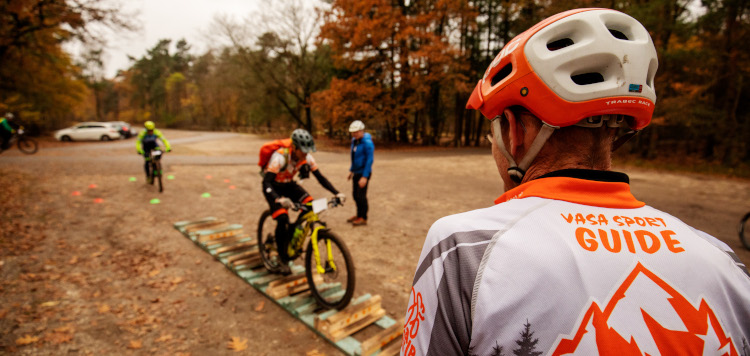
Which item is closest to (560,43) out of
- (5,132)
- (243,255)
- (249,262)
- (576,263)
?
(576,263)

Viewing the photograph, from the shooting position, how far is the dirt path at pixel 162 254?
3.92 m

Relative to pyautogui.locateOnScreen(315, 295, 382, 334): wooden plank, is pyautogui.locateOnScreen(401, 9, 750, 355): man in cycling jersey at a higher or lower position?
higher

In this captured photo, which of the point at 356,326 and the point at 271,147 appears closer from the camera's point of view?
the point at 356,326

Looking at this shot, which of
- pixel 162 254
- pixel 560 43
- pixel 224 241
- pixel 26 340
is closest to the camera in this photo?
pixel 560 43

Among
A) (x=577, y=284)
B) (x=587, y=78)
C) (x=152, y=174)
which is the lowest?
(x=152, y=174)

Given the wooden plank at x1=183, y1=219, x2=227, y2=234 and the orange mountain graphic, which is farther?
the wooden plank at x1=183, y1=219, x2=227, y2=234

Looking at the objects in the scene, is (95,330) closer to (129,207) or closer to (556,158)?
(556,158)

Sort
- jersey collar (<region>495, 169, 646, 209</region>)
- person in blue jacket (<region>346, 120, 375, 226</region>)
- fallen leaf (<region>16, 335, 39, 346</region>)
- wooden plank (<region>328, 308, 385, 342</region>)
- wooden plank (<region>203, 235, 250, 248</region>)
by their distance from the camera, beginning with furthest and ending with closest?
person in blue jacket (<region>346, 120, 375, 226</region>)
wooden plank (<region>203, 235, 250, 248</region>)
wooden plank (<region>328, 308, 385, 342</region>)
fallen leaf (<region>16, 335, 39, 346</region>)
jersey collar (<region>495, 169, 646, 209</region>)

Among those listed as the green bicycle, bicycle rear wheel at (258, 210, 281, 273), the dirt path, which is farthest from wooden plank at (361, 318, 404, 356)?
bicycle rear wheel at (258, 210, 281, 273)

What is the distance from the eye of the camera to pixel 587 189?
3.45ft

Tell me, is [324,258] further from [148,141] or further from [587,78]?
[148,141]

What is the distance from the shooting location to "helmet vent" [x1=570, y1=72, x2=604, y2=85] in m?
1.28

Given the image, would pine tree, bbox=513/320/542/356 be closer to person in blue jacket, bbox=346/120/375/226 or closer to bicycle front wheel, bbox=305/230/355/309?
bicycle front wheel, bbox=305/230/355/309

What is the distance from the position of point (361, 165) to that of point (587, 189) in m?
6.92
